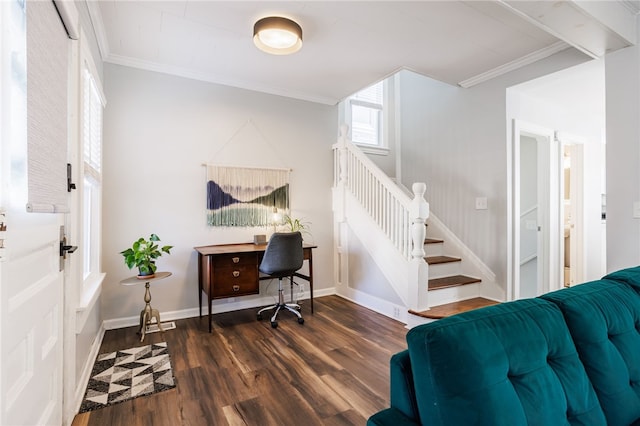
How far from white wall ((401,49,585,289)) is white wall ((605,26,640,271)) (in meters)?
0.53

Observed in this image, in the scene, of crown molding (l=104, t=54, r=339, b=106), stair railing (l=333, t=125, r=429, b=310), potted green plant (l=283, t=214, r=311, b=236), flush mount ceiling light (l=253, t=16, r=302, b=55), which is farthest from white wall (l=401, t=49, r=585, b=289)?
flush mount ceiling light (l=253, t=16, r=302, b=55)

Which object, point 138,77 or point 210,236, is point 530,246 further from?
point 138,77

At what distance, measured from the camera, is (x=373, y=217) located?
3658mm

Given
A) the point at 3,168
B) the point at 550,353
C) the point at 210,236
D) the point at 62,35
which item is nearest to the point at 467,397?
the point at 550,353

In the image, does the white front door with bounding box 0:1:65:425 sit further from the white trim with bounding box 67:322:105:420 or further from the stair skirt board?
the stair skirt board

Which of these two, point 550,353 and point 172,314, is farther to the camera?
point 172,314

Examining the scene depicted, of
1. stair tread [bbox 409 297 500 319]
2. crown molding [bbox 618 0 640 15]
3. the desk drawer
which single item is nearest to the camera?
crown molding [bbox 618 0 640 15]

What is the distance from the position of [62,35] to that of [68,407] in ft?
6.17

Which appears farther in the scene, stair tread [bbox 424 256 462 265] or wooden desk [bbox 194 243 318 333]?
stair tread [bbox 424 256 462 265]

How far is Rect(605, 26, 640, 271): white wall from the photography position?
2.26 m

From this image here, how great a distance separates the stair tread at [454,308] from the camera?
298 centimetres

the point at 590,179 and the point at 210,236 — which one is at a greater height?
the point at 590,179

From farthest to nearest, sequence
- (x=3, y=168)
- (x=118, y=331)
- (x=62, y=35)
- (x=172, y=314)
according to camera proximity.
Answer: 1. (x=172, y=314)
2. (x=118, y=331)
3. (x=62, y=35)
4. (x=3, y=168)

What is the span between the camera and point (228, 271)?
10.3ft
